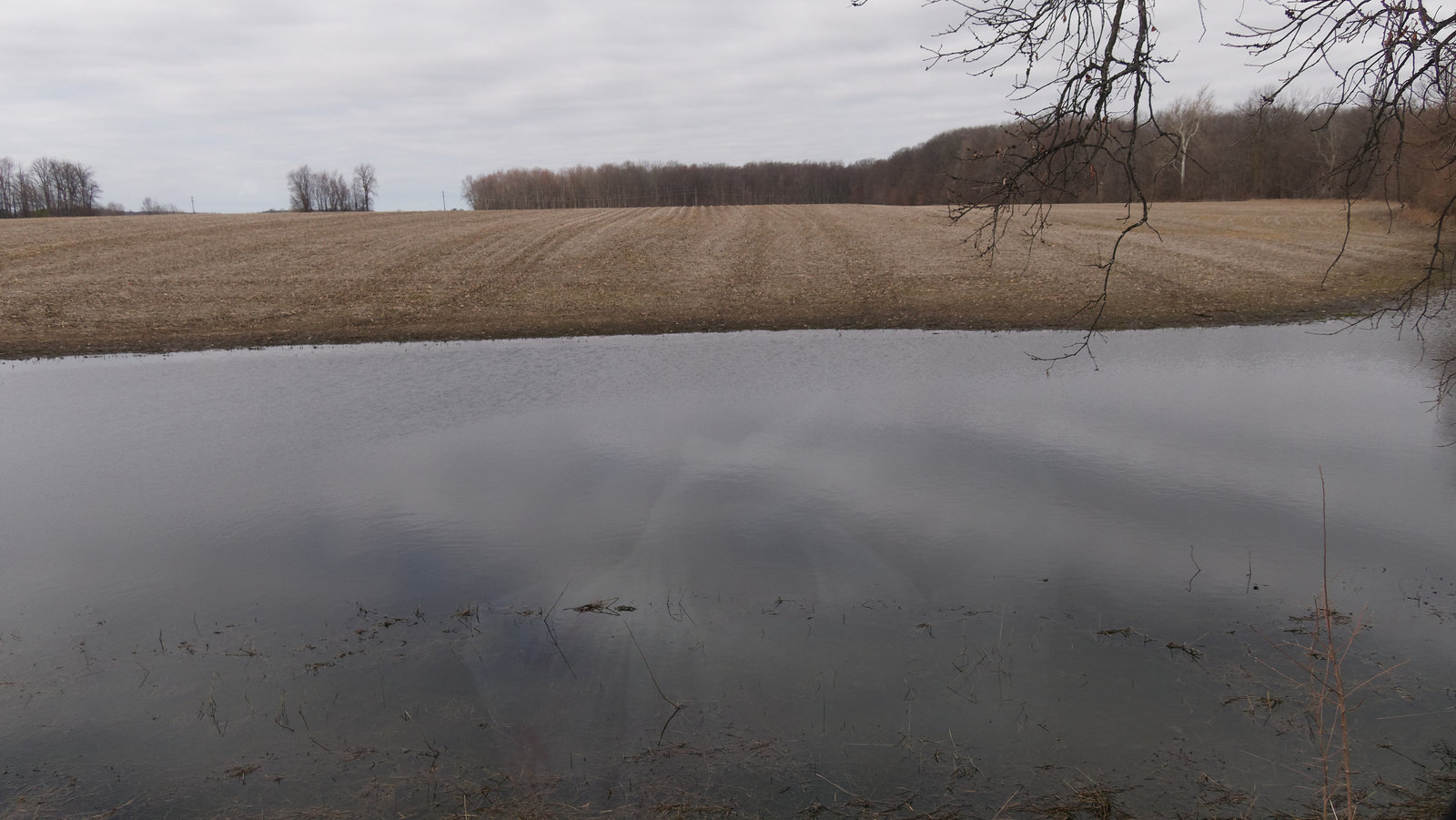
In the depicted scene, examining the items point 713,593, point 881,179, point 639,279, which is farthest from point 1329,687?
point 881,179

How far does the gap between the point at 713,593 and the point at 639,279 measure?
20.9m

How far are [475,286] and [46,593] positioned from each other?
19541 mm

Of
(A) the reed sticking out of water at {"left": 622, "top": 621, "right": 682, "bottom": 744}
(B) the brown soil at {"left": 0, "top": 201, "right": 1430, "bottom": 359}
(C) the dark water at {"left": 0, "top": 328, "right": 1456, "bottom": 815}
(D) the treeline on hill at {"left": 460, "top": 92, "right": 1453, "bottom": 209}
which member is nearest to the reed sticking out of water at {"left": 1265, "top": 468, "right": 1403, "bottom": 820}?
(C) the dark water at {"left": 0, "top": 328, "right": 1456, "bottom": 815}

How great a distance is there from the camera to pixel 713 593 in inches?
276

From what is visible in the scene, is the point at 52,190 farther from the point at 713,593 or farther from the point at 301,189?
the point at 713,593

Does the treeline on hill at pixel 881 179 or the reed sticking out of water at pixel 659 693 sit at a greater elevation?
the treeline on hill at pixel 881 179

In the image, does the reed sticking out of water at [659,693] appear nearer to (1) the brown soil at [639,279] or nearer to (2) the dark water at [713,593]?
(2) the dark water at [713,593]

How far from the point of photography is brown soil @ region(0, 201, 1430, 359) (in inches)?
814

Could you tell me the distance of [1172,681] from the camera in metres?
5.63

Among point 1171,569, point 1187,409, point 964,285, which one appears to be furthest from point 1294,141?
point 1171,569

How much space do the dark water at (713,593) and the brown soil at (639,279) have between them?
7571mm

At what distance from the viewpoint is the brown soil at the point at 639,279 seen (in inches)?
814

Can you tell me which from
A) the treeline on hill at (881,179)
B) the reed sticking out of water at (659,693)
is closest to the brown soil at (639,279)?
the reed sticking out of water at (659,693)

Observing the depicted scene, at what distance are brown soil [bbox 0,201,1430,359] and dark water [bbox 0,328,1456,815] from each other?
7.57 metres
